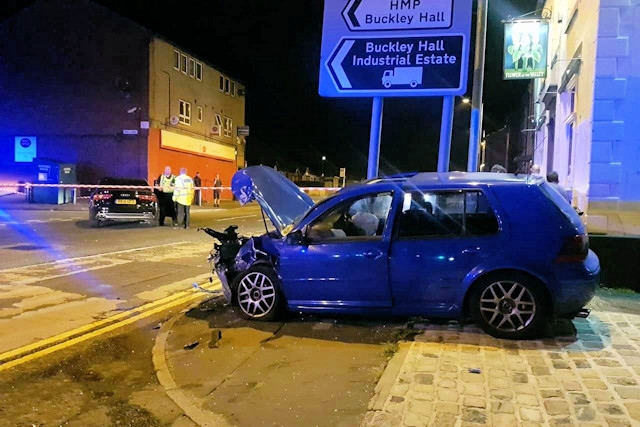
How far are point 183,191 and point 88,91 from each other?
18.4 m

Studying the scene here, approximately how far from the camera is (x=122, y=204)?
16.0 meters

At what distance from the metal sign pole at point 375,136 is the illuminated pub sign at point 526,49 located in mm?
8741

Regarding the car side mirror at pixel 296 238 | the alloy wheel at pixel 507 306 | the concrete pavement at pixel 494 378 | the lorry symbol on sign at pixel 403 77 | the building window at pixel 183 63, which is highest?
the building window at pixel 183 63

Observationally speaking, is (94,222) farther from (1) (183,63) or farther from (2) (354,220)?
(1) (183,63)

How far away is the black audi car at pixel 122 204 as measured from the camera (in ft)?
52.2

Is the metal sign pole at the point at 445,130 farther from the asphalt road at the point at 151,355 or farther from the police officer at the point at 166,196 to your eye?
the police officer at the point at 166,196

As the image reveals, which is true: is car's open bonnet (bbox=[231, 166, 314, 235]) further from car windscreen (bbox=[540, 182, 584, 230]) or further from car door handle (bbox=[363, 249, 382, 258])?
car windscreen (bbox=[540, 182, 584, 230])

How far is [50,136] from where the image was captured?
3139 cm

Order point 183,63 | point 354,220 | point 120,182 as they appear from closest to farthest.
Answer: point 354,220 < point 120,182 < point 183,63

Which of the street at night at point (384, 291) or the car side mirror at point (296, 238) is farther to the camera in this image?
the car side mirror at point (296, 238)

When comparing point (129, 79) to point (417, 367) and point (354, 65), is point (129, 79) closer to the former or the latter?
point (354, 65)

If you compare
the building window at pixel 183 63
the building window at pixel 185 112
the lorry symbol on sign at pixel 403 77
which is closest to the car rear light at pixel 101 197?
the lorry symbol on sign at pixel 403 77

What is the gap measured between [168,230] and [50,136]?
1967 cm

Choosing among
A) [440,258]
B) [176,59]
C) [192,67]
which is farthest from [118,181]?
[192,67]
